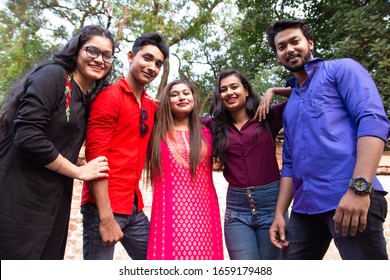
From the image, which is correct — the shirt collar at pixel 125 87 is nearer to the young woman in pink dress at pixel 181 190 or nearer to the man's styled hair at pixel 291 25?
the young woman in pink dress at pixel 181 190

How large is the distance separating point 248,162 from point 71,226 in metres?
3.19

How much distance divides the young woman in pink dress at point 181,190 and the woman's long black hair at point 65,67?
51 centimetres

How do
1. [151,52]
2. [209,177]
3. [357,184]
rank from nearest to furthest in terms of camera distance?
[357,184] → [151,52] → [209,177]

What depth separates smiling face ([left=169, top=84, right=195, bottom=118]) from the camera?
2.57 meters

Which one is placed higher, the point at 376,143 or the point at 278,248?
the point at 376,143

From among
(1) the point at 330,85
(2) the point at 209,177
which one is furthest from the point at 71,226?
(1) the point at 330,85

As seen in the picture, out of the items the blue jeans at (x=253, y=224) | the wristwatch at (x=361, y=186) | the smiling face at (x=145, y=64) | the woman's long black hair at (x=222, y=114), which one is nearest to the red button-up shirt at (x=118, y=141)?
the smiling face at (x=145, y=64)

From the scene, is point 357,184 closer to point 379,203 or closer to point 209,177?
point 379,203

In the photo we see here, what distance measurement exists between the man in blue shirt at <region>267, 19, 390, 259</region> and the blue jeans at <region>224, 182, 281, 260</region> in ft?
0.46

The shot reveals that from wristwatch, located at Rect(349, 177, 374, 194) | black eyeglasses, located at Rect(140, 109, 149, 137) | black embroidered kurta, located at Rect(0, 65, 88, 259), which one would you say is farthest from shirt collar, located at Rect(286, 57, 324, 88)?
black embroidered kurta, located at Rect(0, 65, 88, 259)

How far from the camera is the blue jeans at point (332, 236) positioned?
169 centimetres

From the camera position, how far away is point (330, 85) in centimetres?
194

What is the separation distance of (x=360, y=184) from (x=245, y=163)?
38.5 inches

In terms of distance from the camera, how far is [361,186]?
1.61 m
